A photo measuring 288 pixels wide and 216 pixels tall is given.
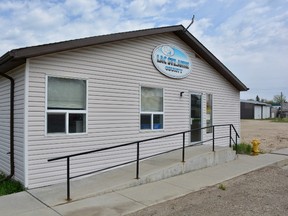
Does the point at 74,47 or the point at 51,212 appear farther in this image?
the point at 74,47

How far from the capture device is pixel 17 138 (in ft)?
24.7

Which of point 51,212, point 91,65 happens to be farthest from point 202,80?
point 51,212

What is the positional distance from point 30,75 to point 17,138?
1.68 metres

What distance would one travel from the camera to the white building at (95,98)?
714cm

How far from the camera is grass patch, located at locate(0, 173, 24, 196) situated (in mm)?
6806

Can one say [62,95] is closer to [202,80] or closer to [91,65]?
[91,65]

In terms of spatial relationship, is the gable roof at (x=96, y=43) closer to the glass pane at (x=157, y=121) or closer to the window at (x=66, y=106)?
the window at (x=66, y=106)

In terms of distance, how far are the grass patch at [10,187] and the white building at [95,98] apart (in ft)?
0.74

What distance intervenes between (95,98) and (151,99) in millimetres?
2360

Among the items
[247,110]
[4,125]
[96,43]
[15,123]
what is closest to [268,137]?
[96,43]

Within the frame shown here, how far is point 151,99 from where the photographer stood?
1003cm

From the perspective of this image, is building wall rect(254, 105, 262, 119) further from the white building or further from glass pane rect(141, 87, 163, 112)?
glass pane rect(141, 87, 163, 112)

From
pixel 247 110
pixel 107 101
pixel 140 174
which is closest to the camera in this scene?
pixel 140 174

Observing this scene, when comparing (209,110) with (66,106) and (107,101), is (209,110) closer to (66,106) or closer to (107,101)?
(107,101)
